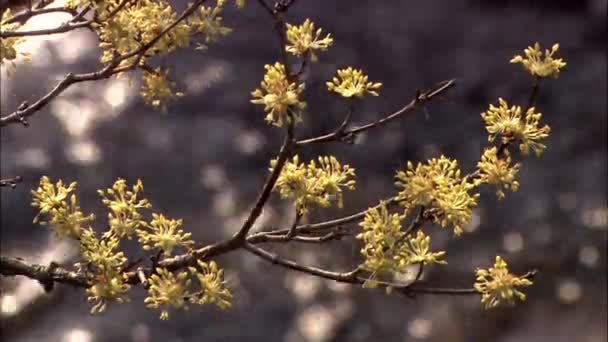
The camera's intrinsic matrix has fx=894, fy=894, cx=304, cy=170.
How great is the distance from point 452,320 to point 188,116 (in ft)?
4.26

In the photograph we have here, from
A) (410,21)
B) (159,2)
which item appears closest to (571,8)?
(410,21)

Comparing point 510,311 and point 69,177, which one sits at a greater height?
point 69,177

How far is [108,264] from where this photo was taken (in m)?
1.04

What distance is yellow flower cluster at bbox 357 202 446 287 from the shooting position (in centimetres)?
102

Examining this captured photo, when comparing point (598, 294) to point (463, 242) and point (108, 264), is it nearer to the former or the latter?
point (463, 242)

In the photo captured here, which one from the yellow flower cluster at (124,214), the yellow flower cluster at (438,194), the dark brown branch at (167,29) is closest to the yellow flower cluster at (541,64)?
the yellow flower cluster at (438,194)

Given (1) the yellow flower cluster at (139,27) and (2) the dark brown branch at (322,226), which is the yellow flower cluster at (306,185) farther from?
(1) the yellow flower cluster at (139,27)

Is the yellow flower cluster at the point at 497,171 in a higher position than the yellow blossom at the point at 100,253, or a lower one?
higher

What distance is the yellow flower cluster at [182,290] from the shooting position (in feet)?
3.28

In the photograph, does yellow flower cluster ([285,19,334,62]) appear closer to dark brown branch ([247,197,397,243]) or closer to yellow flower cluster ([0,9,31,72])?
dark brown branch ([247,197,397,243])

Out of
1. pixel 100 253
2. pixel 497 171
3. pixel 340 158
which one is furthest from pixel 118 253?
pixel 340 158

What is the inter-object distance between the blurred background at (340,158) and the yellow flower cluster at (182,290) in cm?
172

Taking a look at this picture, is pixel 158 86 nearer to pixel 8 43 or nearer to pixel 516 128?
pixel 8 43

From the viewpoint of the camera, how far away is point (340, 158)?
133 inches
